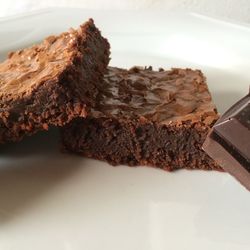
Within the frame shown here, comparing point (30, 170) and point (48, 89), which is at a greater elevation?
point (48, 89)

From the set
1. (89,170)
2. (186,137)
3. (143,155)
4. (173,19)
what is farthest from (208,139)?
(173,19)

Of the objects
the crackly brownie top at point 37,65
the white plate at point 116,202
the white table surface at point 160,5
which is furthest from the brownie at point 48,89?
the white table surface at point 160,5

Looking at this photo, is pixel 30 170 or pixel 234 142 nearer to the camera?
pixel 234 142

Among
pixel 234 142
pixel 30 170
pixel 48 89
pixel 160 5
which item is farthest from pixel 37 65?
pixel 160 5

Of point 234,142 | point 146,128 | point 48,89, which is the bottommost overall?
point 146,128

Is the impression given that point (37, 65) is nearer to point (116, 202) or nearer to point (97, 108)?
point (97, 108)

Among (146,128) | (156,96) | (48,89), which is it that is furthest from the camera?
(156,96)

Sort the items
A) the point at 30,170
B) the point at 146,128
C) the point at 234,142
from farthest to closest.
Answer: the point at 30,170
the point at 146,128
the point at 234,142

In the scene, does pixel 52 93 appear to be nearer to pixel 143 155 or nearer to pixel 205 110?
pixel 143 155

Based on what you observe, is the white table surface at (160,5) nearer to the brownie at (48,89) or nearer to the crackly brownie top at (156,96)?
the crackly brownie top at (156,96)
